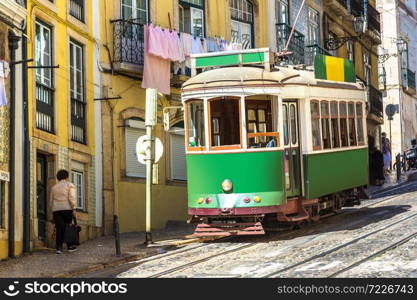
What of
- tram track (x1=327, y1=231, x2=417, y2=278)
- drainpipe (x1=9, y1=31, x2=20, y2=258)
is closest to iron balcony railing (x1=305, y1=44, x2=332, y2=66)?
tram track (x1=327, y1=231, x2=417, y2=278)

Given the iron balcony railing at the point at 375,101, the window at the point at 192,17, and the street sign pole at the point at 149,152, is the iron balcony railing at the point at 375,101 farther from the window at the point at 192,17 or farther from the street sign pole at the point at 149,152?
the street sign pole at the point at 149,152

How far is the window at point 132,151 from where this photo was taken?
78.3ft

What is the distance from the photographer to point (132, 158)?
78.8 feet

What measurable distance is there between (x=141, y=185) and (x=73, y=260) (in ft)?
22.5

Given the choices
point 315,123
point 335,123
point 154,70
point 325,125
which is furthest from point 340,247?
point 154,70

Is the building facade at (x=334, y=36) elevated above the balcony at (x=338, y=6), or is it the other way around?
the balcony at (x=338, y=6)

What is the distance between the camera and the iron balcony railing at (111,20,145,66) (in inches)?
921

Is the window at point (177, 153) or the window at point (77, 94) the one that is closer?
the window at point (77, 94)

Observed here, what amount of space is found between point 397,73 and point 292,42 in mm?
16541

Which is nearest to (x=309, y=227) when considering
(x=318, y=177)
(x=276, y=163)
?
(x=318, y=177)

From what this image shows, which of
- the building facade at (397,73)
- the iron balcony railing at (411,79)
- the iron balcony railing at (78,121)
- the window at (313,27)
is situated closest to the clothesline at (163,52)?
the iron balcony railing at (78,121)

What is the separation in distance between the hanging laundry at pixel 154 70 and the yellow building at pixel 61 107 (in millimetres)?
1488

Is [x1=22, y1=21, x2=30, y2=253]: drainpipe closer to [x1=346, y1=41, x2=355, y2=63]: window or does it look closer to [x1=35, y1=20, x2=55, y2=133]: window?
[x1=35, y1=20, x2=55, y2=133]: window

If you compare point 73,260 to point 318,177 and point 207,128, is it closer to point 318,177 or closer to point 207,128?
point 207,128
